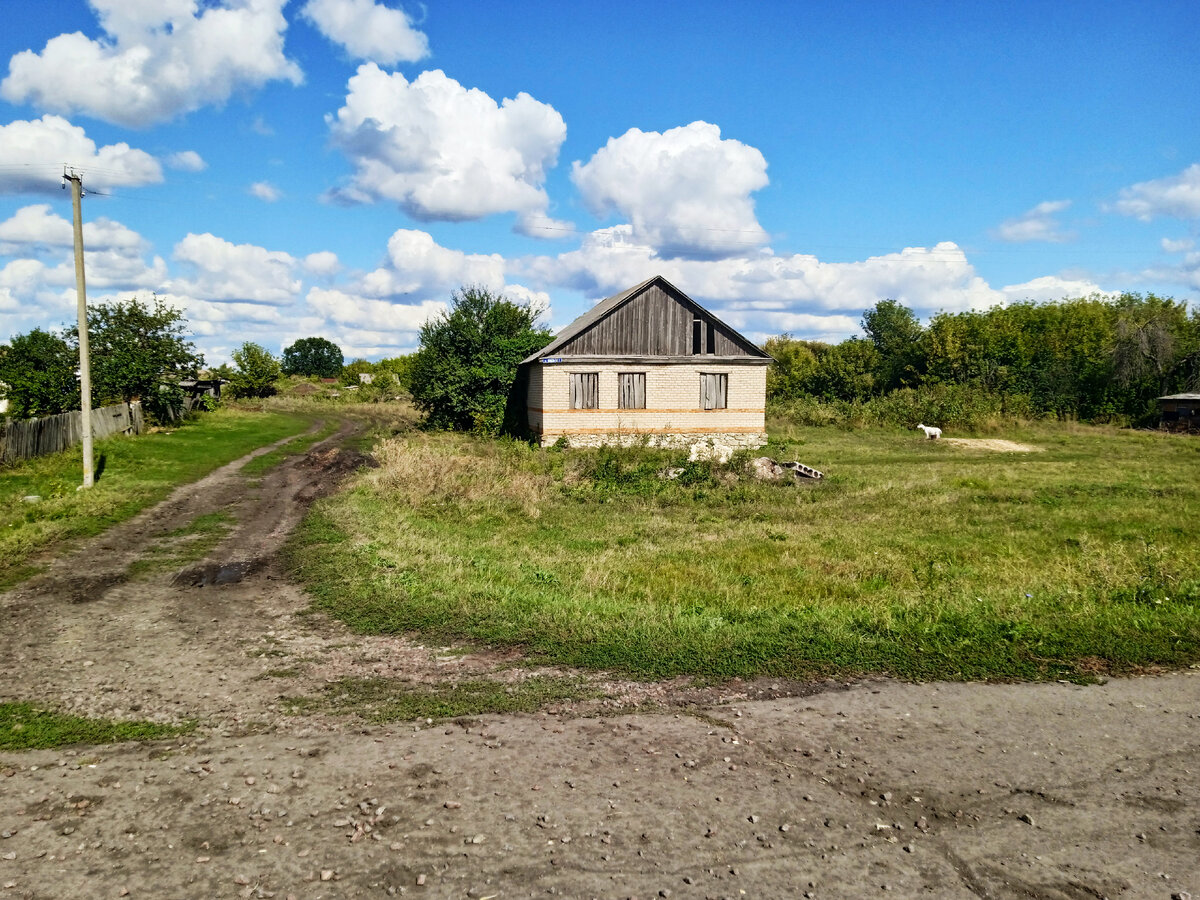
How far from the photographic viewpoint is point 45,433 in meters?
20.0

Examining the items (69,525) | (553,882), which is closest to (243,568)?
(69,525)

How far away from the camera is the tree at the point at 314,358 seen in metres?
125

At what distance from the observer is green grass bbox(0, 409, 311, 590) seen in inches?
472

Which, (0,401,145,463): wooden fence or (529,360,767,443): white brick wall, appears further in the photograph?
(529,360,767,443): white brick wall

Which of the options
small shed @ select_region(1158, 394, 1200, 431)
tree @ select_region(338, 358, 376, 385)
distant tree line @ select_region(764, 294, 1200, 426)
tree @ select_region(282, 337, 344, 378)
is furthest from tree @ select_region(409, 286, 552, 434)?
tree @ select_region(282, 337, 344, 378)

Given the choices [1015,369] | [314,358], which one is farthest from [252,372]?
[314,358]

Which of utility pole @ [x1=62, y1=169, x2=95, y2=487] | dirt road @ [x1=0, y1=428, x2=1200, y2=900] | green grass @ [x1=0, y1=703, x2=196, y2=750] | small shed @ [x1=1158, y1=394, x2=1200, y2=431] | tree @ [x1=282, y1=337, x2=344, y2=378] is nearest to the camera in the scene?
dirt road @ [x1=0, y1=428, x2=1200, y2=900]

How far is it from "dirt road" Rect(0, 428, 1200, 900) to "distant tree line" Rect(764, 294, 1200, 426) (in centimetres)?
3556

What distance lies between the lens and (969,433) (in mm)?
36500

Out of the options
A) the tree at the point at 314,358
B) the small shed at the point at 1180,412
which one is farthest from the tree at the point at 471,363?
the tree at the point at 314,358

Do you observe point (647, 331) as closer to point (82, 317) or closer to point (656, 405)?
point (656, 405)

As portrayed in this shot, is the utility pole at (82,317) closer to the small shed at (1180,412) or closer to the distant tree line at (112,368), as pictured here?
the distant tree line at (112,368)

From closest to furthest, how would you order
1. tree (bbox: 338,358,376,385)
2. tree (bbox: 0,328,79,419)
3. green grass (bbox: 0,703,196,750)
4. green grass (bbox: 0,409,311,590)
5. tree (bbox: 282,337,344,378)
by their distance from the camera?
green grass (bbox: 0,703,196,750), green grass (bbox: 0,409,311,590), tree (bbox: 0,328,79,419), tree (bbox: 338,358,376,385), tree (bbox: 282,337,344,378)

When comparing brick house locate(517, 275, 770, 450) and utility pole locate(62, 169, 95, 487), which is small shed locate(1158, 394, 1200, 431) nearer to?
brick house locate(517, 275, 770, 450)
